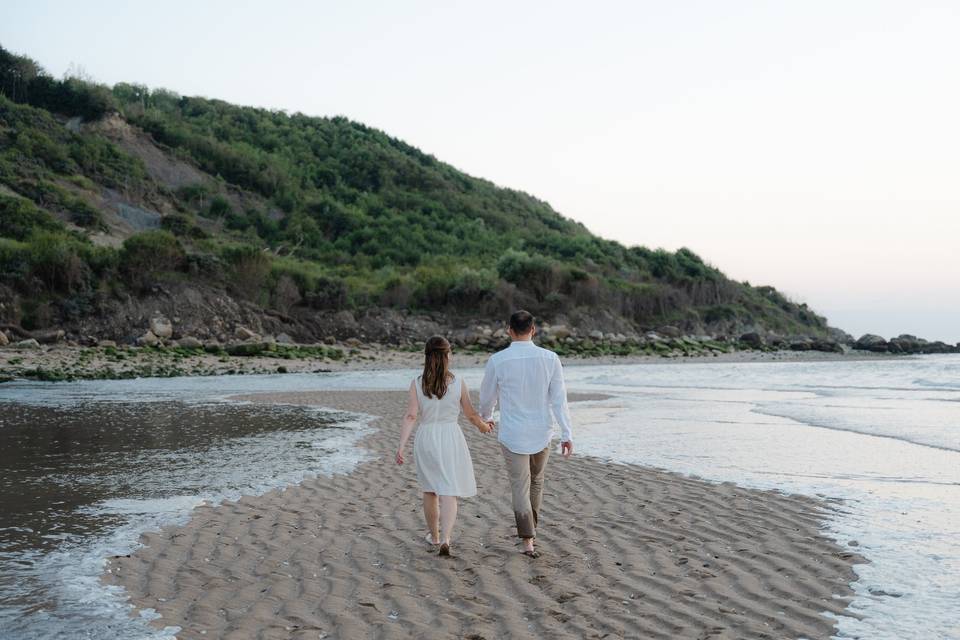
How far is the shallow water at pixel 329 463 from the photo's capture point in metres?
5.67

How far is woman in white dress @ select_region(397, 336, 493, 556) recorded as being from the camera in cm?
665

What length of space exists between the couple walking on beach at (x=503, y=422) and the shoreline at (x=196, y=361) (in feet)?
76.2

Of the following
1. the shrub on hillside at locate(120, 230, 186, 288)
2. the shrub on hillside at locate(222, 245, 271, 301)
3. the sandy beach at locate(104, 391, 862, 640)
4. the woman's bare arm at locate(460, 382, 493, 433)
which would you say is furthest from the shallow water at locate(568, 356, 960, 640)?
the shrub on hillside at locate(120, 230, 186, 288)

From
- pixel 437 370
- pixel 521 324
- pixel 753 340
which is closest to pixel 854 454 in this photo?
pixel 521 324

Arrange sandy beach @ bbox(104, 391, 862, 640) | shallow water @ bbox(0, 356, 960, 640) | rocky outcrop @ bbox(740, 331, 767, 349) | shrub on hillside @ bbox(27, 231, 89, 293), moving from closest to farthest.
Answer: sandy beach @ bbox(104, 391, 862, 640) < shallow water @ bbox(0, 356, 960, 640) < shrub on hillside @ bbox(27, 231, 89, 293) < rocky outcrop @ bbox(740, 331, 767, 349)

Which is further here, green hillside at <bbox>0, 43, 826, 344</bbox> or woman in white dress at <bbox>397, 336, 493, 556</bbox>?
green hillside at <bbox>0, 43, 826, 344</bbox>

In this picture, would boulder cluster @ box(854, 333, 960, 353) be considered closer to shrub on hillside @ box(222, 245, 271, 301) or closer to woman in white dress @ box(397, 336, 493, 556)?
shrub on hillside @ box(222, 245, 271, 301)

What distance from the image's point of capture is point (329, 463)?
11.3 metres

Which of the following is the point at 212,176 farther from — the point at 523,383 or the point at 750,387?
the point at 523,383

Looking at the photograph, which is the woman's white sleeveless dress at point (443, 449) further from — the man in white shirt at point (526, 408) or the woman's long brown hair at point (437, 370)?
the man in white shirt at point (526, 408)

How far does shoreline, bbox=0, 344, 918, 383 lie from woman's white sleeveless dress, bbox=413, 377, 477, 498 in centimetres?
2320

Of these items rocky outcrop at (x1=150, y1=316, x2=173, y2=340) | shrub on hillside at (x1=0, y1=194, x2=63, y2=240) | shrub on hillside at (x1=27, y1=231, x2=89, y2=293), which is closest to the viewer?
rocky outcrop at (x1=150, y1=316, x2=173, y2=340)

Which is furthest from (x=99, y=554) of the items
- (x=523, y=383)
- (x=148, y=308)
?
(x=148, y=308)

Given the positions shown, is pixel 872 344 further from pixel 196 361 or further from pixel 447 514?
pixel 447 514
